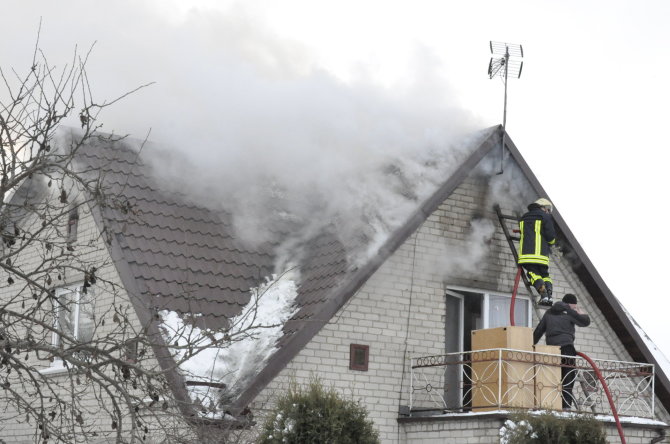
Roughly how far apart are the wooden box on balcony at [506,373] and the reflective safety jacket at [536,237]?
3.90 feet

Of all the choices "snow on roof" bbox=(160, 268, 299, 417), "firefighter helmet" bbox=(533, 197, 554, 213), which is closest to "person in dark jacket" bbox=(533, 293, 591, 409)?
"firefighter helmet" bbox=(533, 197, 554, 213)

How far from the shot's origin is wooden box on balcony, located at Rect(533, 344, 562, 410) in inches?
A: 489

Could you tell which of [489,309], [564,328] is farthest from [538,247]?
[489,309]

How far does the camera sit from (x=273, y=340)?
12.7m

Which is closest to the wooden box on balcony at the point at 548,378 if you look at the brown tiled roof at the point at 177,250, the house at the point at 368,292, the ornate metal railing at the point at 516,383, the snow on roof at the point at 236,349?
the ornate metal railing at the point at 516,383

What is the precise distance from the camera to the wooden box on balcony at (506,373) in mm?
12266

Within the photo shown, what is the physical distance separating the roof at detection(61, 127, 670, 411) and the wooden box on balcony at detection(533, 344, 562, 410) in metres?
2.18

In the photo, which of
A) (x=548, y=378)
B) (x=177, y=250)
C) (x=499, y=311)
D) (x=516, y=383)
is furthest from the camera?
(x=499, y=311)

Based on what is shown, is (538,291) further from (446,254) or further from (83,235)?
(83,235)

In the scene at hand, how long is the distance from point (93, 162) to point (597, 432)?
7918mm

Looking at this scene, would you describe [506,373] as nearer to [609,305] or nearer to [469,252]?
[469,252]

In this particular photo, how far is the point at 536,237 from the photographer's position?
43.7 ft

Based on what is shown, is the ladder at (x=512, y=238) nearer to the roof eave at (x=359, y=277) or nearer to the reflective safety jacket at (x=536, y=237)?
the reflective safety jacket at (x=536, y=237)

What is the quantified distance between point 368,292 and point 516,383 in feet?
7.12
